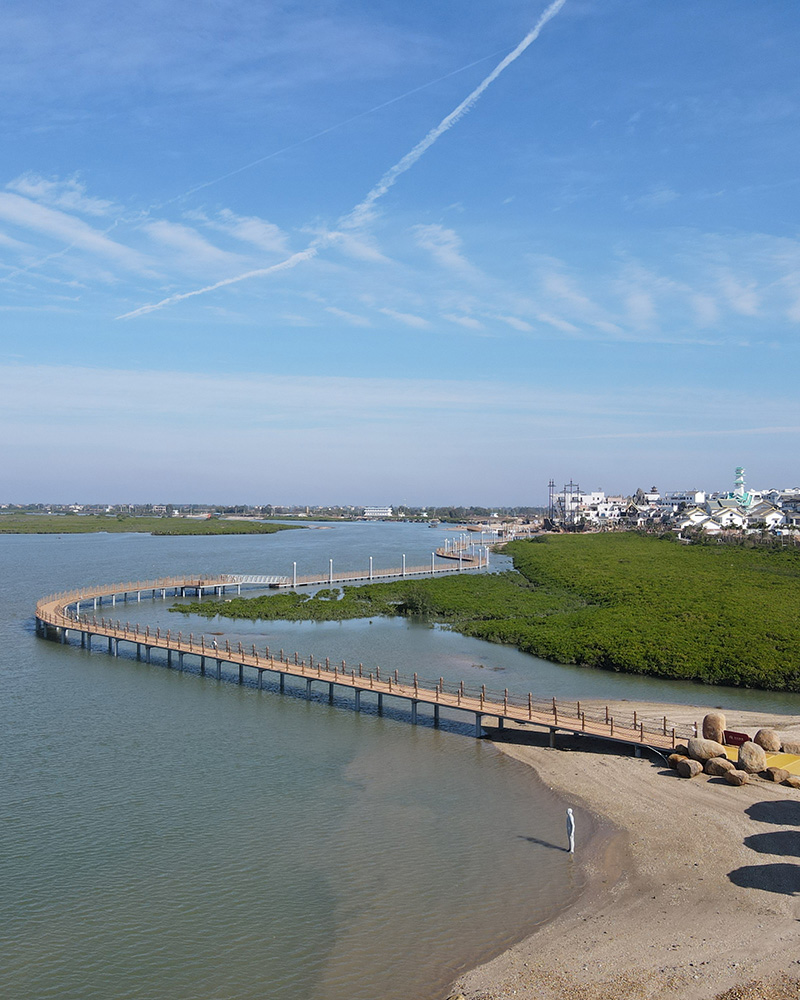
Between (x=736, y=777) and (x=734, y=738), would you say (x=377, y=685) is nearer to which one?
(x=734, y=738)

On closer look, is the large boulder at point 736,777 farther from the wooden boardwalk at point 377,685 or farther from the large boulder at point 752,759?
the wooden boardwalk at point 377,685

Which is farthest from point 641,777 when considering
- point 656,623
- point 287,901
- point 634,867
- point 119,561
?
point 119,561

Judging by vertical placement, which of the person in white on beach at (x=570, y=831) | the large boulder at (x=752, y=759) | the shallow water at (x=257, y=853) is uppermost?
the large boulder at (x=752, y=759)

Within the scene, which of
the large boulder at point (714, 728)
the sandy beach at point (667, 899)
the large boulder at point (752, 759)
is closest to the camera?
the sandy beach at point (667, 899)

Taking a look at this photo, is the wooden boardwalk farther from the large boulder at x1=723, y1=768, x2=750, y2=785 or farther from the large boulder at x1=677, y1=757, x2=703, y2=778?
the large boulder at x1=723, y1=768, x2=750, y2=785

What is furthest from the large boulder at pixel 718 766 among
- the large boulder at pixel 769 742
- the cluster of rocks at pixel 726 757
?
the large boulder at pixel 769 742

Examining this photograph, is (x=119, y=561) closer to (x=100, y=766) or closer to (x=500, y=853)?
(x=100, y=766)
